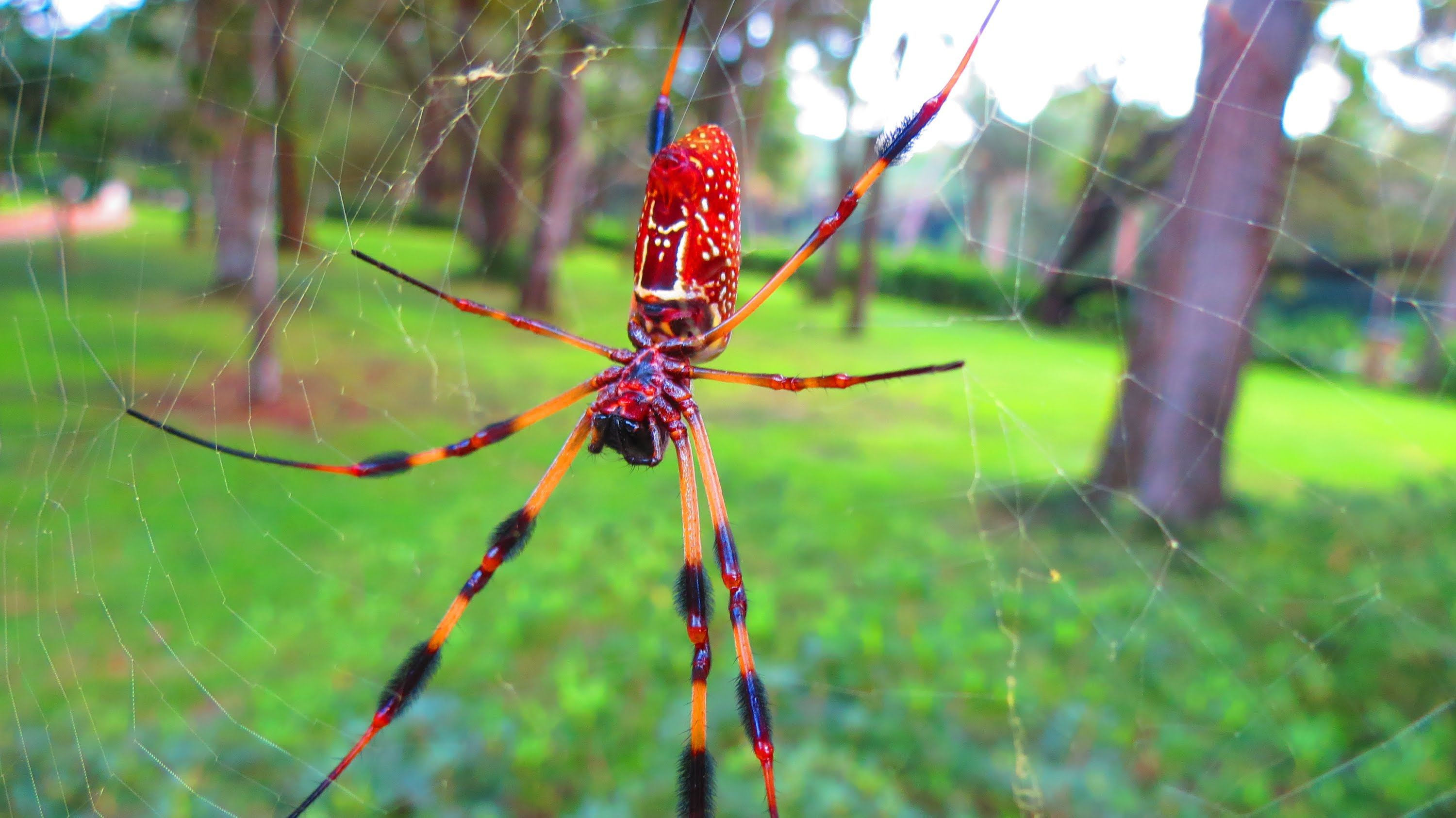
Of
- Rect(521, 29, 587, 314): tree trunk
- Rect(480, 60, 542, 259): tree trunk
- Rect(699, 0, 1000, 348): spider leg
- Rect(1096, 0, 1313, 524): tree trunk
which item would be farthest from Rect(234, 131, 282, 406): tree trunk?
Rect(1096, 0, 1313, 524): tree trunk

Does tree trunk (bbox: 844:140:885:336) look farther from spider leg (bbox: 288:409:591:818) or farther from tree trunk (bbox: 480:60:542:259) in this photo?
spider leg (bbox: 288:409:591:818)

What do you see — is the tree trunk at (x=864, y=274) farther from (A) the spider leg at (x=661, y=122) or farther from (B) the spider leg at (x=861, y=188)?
(B) the spider leg at (x=861, y=188)

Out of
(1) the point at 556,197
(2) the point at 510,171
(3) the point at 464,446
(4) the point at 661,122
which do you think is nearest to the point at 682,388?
(3) the point at 464,446

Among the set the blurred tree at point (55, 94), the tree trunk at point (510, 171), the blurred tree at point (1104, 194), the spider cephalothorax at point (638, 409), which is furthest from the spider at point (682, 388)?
the tree trunk at point (510, 171)

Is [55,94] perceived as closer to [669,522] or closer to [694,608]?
[669,522]

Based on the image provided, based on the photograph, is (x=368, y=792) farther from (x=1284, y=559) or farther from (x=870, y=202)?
(x=870, y=202)
